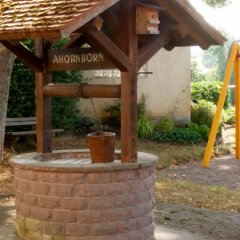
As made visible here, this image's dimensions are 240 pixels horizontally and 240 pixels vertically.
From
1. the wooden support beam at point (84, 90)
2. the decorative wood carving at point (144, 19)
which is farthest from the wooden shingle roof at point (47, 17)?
the wooden support beam at point (84, 90)

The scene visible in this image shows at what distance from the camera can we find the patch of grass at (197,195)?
902 cm

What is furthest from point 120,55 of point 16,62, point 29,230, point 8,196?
point 16,62

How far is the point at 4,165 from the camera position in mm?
11875

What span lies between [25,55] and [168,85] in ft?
39.0

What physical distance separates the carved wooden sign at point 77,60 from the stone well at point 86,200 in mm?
1212

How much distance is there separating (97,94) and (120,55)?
656mm

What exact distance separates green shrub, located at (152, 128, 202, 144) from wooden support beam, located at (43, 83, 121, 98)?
931cm

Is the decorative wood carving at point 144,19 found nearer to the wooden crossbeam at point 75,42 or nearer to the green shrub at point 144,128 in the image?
the wooden crossbeam at point 75,42

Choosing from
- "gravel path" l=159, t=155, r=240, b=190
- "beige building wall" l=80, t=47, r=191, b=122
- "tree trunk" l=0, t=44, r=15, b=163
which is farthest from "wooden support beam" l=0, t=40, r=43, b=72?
"beige building wall" l=80, t=47, r=191, b=122

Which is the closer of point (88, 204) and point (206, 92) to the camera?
point (88, 204)

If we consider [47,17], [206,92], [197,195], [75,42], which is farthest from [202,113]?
[47,17]

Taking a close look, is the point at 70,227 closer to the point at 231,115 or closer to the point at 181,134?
the point at 181,134

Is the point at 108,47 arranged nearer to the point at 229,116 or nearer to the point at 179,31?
the point at 179,31

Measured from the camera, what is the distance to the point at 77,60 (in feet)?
22.0
